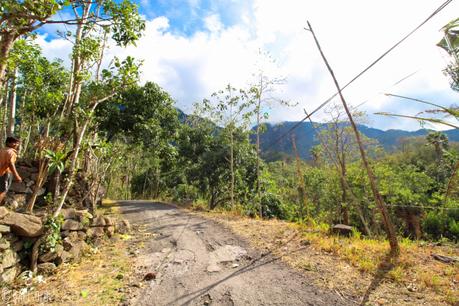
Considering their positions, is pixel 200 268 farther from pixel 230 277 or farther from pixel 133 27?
pixel 133 27

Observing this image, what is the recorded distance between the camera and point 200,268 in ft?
16.8

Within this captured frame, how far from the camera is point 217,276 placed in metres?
4.68

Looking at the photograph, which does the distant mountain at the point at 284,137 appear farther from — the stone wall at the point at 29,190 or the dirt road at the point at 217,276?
the stone wall at the point at 29,190

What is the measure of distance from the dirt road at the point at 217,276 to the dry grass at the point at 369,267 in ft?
1.30

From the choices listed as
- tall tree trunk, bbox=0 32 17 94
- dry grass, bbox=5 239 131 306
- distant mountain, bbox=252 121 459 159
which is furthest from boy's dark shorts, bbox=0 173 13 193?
distant mountain, bbox=252 121 459 159

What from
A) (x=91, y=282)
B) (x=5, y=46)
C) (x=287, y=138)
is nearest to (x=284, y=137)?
(x=287, y=138)

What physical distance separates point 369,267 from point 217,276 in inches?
105

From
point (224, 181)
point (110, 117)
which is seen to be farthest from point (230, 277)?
point (224, 181)

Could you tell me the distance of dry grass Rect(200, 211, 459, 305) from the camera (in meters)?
3.81

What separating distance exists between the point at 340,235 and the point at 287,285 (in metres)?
3.22

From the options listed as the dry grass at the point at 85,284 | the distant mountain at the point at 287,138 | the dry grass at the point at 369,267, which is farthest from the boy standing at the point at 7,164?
the distant mountain at the point at 287,138

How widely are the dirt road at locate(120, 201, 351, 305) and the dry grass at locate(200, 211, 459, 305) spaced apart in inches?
15.6

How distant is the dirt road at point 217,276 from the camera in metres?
3.85

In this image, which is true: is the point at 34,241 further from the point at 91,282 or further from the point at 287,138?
the point at 287,138
